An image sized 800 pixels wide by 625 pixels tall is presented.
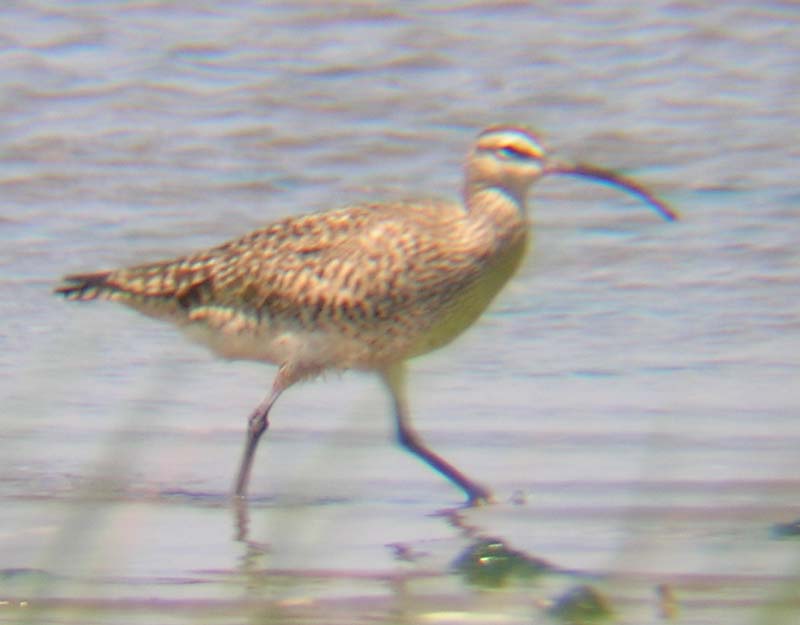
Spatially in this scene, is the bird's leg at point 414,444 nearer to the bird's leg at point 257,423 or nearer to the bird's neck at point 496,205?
the bird's leg at point 257,423

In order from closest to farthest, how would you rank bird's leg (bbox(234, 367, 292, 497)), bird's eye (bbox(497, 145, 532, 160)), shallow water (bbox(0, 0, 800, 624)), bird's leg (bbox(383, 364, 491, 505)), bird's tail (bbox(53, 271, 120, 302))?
shallow water (bbox(0, 0, 800, 624)), bird's leg (bbox(383, 364, 491, 505)), bird's leg (bbox(234, 367, 292, 497)), bird's eye (bbox(497, 145, 532, 160)), bird's tail (bbox(53, 271, 120, 302))

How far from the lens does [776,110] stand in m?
13.1

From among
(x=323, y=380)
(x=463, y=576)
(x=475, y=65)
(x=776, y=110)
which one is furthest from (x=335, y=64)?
(x=463, y=576)

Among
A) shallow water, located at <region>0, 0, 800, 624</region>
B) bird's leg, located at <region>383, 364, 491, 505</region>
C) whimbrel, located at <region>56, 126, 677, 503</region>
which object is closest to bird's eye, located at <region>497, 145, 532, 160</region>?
whimbrel, located at <region>56, 126, 677, 503</region>

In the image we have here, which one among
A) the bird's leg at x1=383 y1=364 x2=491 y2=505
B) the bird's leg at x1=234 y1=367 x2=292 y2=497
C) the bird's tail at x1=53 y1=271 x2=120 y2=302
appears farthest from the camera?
the bird's tail at x1=53 y1=271 x2=120 y2=302

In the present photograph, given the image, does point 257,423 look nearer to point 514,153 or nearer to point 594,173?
point 514,153

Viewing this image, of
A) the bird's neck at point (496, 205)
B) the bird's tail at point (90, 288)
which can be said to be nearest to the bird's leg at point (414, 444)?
the bird's neck at point (496, 205)

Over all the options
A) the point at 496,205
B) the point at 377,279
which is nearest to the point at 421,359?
the point at 496,205

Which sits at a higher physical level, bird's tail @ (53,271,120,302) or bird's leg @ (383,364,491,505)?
bird's tail @ (53,271,120,302)

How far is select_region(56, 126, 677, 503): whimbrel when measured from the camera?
7.78m

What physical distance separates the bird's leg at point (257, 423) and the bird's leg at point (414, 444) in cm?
34

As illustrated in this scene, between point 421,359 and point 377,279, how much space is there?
155 cm

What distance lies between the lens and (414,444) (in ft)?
25.5

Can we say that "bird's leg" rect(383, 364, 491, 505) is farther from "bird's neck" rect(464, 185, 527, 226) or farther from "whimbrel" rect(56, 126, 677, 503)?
"bird's neck" rect(464, 185, 527, 226)
